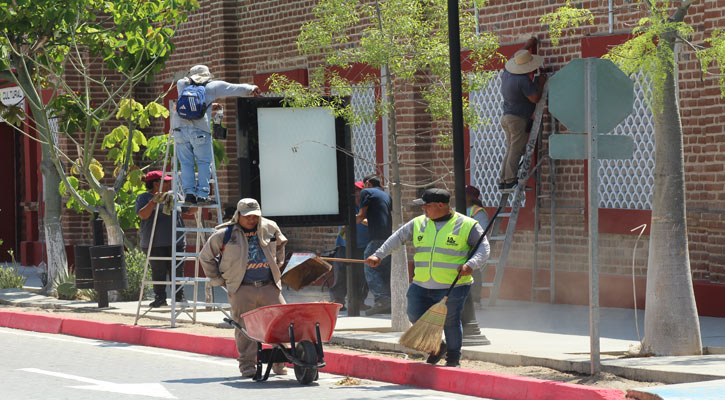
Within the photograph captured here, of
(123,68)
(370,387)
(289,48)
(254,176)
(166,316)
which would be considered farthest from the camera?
(289,48)

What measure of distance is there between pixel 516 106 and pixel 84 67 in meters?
7.07

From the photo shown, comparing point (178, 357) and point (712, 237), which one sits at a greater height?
point (712, 237)

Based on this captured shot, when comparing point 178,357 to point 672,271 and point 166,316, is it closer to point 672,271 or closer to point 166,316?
point 166,316

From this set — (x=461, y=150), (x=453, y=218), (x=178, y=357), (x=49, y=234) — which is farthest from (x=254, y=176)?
(x=49, y=234)

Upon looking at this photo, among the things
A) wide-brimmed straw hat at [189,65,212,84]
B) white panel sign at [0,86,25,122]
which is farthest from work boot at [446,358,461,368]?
white panel sign at [0,86,25,122]

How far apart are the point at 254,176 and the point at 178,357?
260 cm

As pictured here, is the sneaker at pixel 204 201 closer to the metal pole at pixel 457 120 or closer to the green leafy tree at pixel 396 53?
the green leafy tree at pixel 396 53

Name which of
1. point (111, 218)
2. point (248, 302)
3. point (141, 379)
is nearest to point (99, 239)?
point (111, 218)

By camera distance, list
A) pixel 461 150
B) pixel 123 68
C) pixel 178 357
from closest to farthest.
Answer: pixel 461 150, pixel 178 357, pixel 123 68

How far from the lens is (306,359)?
1134 centimetres

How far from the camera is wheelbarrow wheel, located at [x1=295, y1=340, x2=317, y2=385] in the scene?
1134 cm

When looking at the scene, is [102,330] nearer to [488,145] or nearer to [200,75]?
[200,75]

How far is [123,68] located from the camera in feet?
65.8

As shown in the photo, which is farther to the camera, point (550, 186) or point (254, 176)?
point (550, 186)
